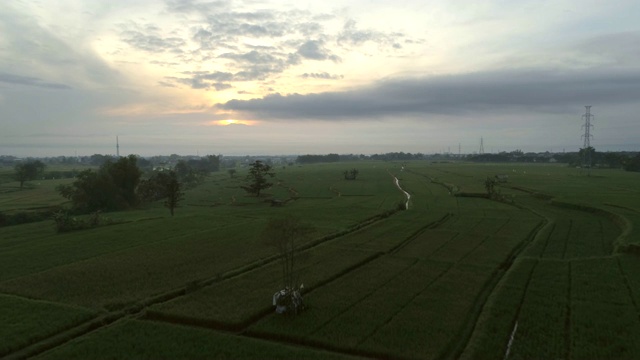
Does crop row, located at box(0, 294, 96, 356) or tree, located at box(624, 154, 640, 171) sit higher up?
tree, located at box(624, 154, 640, 171)

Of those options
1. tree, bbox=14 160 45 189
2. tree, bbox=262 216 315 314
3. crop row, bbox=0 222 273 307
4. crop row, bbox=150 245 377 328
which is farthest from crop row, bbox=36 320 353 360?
tree, bbox=14 160 45 189

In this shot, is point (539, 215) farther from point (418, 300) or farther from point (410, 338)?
point (410, 338)

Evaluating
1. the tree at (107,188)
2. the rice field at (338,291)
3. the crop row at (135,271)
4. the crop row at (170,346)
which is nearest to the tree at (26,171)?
the tree at (107,188)

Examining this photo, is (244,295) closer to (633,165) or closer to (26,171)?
(26,171)

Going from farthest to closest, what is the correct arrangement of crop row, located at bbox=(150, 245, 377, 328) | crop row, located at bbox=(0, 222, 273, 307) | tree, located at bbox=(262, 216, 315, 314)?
crop row, located at bbox=(0, 222, 273, 307), tree, located at bbox=(262, 216, 315, 314), crop row, located at bbox=(150, 245, 377, 328)

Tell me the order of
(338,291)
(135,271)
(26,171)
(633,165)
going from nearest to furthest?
1. (338,291)
2. (135,271)
3. (26,171)
4. (633,165)

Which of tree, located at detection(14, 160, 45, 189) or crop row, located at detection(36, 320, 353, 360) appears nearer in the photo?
crop row, located at detection(36, 320, 353, 360)

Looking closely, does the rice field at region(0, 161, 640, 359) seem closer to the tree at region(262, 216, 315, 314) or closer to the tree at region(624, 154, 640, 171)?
the tree at region(262, 216, 315, 314)

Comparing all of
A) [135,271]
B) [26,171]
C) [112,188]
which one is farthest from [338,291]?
[26,171]

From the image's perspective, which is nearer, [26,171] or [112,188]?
[112,188]
